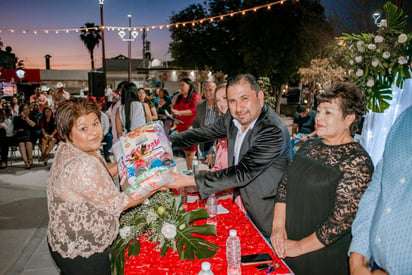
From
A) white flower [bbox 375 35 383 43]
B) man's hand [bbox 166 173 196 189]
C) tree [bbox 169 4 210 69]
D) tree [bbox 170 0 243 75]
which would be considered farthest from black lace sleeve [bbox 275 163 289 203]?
tree [bbox 169 4 210 69]

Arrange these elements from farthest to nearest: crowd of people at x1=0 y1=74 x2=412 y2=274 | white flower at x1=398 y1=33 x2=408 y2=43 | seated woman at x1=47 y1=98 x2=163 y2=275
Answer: white flower at x1=398 y1=33 x2=408 y2=43
seated woman at x1=47 y1=98 x2=163 y2=275
crowd of people at x1=0 y1=74 x2=412 y2=274

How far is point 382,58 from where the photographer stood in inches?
A: 141

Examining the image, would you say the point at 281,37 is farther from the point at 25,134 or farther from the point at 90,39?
the point at 90,39

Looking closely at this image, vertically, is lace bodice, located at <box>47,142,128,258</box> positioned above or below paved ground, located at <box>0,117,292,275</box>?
above

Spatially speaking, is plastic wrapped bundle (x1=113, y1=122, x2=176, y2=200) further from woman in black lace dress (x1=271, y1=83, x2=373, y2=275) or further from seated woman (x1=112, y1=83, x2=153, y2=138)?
seated woman (x1=112, y1=83, x2=153, y2=138)

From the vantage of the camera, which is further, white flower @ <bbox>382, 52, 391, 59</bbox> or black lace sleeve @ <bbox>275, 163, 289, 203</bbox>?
white flower @ <bbox>382, 52, 391, 59</bbox>

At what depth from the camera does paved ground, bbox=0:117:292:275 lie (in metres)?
3.80

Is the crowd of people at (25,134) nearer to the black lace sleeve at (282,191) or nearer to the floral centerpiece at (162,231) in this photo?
the floral centerpiece at (162,231)

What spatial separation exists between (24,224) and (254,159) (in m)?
4.36

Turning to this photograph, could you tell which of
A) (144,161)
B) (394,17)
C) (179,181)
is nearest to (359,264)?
(179,181)

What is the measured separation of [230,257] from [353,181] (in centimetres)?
87

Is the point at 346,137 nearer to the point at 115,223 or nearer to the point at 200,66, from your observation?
the point at 115,223

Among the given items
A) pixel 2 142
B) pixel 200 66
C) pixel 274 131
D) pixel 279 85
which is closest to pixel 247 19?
pixel 279 85

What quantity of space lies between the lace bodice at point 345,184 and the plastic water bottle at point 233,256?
55 centimetres
